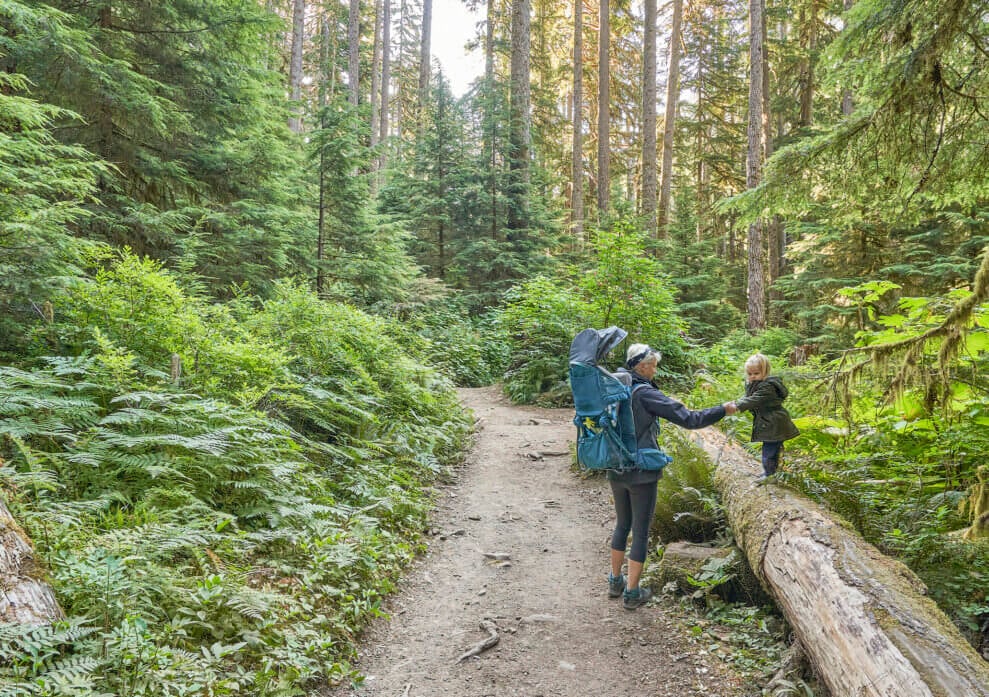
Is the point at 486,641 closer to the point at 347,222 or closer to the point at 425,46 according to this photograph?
the point at 347,222

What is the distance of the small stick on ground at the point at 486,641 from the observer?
4207mm

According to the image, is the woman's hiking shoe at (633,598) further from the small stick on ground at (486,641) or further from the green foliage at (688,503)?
the small stick on ground at (486,641)

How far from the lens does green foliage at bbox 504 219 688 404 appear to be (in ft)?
40.8

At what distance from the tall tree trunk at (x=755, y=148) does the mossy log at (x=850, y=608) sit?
47.0 feet

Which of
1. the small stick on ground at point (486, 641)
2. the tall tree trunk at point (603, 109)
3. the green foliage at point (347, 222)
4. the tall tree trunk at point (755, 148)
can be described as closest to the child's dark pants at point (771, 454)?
the small stick on ground at point (486, 641)

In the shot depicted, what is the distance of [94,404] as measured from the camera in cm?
473

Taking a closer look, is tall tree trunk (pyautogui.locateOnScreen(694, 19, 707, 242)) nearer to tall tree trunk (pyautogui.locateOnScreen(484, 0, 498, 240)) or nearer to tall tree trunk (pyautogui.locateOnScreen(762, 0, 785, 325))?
tall tree trunk (pyautogui.locateOnScreen(762, 0, 785, 325))

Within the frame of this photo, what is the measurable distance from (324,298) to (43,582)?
994 centimetres

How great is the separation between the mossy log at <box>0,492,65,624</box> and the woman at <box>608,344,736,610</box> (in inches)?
153

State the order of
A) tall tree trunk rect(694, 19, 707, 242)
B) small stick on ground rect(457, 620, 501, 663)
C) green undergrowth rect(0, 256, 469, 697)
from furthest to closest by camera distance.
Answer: tall tree trunk rect(694, 19, 707, 242) < small stick on ground rect(457, 620, 501, 663) < green undergrowth rect(0, 256, 469, 697)

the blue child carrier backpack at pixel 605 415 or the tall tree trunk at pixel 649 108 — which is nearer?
the blue child carrier backpack at pixel 605 415

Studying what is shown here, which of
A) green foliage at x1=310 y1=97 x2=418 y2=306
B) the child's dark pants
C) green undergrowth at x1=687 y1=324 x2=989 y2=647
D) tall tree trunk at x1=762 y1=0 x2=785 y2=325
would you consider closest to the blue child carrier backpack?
the child's dark pants

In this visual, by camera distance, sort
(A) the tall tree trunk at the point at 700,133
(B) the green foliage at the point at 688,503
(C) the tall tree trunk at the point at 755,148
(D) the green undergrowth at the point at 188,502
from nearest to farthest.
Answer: (D) the green undergrowth at the point at 188,502 < (B) the green foliage at the point at 688,503 < (C) the tall tree trunk at the point at 755,148 < (A) the tall tree trunk at the point at 700,133

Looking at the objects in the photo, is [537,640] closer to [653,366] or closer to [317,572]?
[317,572]
